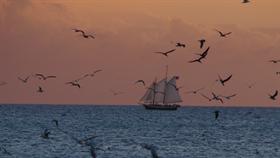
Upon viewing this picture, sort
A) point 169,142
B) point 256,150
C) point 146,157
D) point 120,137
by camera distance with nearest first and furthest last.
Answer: point 146,157, point 256,150, point 169,142, point 120,137

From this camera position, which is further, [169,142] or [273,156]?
[169,142]

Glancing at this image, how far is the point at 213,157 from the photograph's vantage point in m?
82.4

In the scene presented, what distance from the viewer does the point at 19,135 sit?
11075 cm

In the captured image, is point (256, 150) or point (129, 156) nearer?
point (129, 156)

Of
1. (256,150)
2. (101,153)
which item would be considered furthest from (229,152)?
(101,153)

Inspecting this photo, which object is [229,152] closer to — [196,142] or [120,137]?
[196,142]

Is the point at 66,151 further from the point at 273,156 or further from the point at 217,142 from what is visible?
the point at 217,142

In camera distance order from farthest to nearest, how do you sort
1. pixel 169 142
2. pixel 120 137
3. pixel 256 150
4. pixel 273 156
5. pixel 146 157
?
pixel 120 137
pixel 169 142
pixel 256 150
pixel 273 156
pixel 146 157

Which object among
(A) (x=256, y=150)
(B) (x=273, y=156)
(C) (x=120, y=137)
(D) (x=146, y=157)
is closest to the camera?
(D) (x=146, y=157)

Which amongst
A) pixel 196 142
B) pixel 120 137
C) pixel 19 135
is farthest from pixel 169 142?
pixel 19 135

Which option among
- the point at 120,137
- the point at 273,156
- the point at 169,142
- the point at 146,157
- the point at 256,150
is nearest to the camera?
the point at 146,157

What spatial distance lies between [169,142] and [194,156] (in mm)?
19308

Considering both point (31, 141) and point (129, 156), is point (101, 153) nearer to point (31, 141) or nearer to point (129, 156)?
point (129, 156)

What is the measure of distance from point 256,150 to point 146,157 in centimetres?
1698
